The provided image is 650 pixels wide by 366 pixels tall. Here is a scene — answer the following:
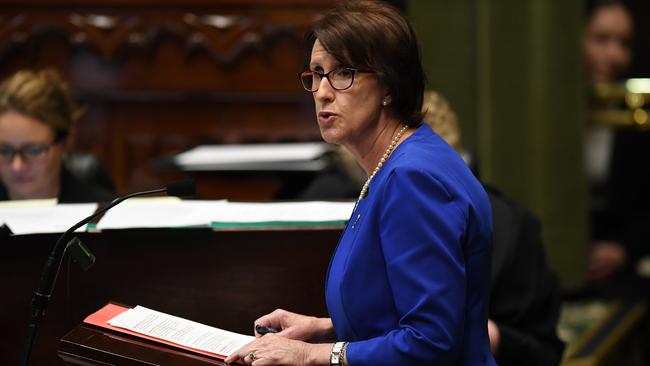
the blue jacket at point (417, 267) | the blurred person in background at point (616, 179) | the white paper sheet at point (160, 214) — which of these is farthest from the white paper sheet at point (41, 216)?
the blurred person in background at point (616, 179)

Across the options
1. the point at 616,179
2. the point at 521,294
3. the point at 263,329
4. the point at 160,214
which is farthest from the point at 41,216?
the point at 616,179

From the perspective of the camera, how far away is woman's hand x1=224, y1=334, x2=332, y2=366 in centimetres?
160

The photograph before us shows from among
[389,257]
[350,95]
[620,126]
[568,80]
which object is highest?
[350,95]

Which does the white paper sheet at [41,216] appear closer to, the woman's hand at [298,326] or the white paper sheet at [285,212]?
the white paper sheet at [285,212]

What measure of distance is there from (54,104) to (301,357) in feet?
5.75

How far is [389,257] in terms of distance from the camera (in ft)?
5.06

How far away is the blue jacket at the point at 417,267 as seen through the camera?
4.96ft

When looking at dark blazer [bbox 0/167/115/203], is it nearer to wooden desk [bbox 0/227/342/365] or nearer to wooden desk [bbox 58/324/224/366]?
wooden desk [bbox 0/227/342/365]

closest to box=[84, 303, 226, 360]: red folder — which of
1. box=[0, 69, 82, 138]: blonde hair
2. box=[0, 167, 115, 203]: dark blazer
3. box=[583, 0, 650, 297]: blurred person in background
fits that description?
box=[0, 167, 115, 203]: dark blazer

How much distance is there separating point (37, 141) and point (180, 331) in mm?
1372

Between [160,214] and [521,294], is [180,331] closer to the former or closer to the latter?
[160,214]

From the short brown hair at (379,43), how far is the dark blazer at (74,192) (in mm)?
1523

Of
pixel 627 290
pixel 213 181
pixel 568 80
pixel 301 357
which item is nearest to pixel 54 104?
pixel 213 181

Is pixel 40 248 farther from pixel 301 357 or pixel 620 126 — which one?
pixel 620 126
